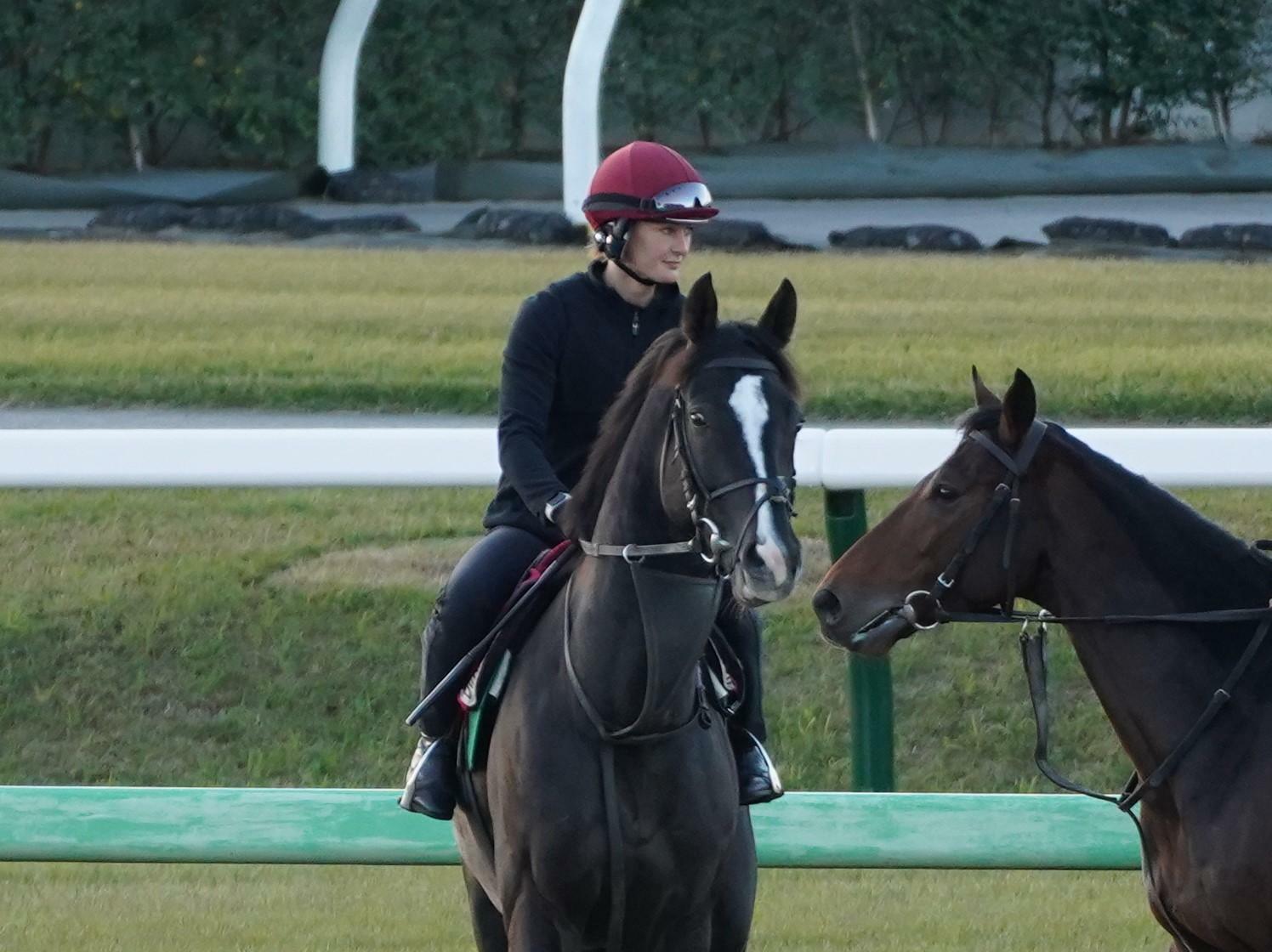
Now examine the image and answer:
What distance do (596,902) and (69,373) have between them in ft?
24.8

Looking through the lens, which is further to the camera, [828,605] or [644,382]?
[828,605]

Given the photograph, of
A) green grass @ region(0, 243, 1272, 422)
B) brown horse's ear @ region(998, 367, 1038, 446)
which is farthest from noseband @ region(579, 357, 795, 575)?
green grass @ region(0, 243, 1272, 422)

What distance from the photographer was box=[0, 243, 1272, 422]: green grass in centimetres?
1049

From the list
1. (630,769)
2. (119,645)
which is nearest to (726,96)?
(119,645)

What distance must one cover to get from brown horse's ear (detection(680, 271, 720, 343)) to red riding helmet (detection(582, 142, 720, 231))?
1.17ft

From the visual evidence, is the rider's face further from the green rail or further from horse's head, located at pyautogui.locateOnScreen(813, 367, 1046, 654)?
the green rail

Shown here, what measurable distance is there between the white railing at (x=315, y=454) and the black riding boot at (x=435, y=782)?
4.57ft

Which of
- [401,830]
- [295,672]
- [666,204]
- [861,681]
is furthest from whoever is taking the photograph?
[295,672]

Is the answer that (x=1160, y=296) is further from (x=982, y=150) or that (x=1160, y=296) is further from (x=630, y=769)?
(x=630, y=769)

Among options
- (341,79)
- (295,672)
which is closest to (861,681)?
(295,672)

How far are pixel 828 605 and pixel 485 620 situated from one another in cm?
68

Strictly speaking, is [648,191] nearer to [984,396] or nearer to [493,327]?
[984,396]

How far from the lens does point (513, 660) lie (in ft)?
14.2

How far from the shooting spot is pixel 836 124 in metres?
15.6
